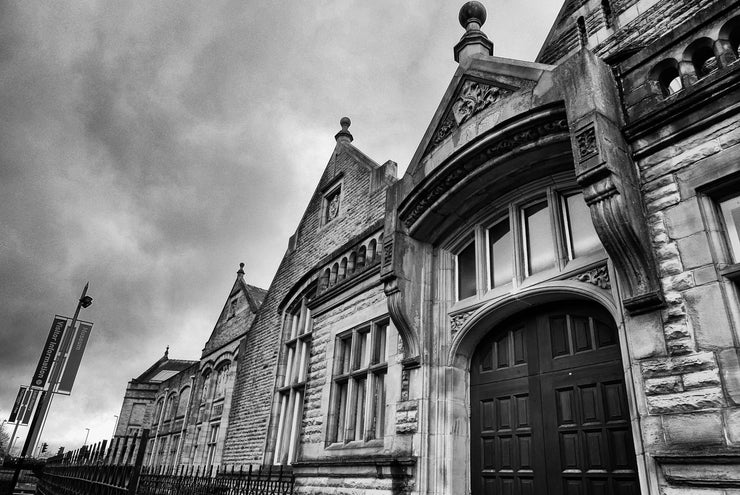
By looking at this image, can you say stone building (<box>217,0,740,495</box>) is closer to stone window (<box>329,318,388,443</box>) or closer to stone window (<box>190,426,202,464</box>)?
stone window (<box>329,318,388,443</box>)

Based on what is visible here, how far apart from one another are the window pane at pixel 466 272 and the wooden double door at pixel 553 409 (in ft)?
2.54

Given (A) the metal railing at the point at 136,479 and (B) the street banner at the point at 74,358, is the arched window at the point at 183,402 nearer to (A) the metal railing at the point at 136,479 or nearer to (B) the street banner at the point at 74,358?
(B) the street banner at the point at 74,358

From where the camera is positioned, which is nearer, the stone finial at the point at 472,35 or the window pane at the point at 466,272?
the window pane at the point at 466,272

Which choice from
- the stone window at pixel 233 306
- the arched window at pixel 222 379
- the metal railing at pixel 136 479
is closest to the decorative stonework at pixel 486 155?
the metal railing at pixel 136 479

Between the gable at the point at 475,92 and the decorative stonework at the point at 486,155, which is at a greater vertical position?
the gable at the point at 475,92

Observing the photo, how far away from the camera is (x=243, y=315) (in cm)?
1769

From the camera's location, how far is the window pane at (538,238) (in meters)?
5.90

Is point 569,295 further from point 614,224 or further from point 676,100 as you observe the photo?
point 676,100

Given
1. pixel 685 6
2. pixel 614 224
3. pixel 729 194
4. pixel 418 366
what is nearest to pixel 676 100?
pixel 729 194

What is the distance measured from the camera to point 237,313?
18406 mm

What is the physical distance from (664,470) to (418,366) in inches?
126

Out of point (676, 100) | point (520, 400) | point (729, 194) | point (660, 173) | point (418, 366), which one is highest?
point (676, 100)

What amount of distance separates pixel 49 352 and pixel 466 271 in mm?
17009

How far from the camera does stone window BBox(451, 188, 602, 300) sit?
5.61 meters
